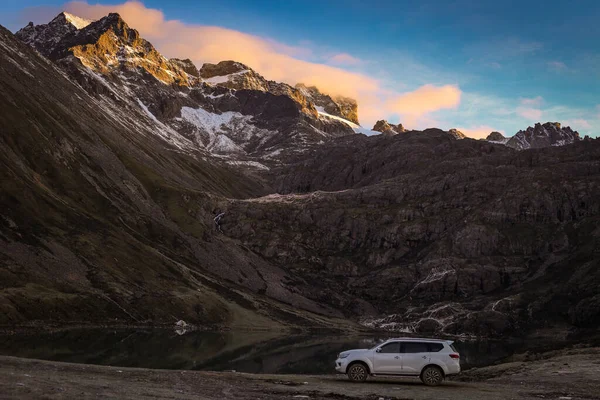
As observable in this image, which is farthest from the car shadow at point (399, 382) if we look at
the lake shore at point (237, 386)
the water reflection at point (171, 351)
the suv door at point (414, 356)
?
the water reflection at point (171, 351)

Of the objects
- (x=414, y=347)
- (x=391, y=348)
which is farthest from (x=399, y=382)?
(x=414, y=347)

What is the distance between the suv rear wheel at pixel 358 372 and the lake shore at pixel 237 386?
2.45 feet

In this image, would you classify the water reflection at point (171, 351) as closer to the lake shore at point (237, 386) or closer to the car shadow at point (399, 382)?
the lake shore at point (237, 386)

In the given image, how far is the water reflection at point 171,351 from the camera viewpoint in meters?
73.9

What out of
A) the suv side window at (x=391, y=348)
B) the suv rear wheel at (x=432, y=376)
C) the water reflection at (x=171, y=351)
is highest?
the suv side window at (x=391, y=348)

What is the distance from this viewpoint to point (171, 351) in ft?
307

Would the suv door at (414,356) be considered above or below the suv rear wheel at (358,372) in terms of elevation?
above

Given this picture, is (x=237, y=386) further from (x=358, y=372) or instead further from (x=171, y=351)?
(x=171, y=351)

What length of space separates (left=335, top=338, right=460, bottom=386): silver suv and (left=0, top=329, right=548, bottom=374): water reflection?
33633 millimetres

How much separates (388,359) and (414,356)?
1925mm

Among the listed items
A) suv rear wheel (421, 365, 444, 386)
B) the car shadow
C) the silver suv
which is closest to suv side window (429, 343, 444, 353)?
the silver suv

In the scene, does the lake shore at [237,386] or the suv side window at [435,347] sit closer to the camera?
the lake shore at [237,386]

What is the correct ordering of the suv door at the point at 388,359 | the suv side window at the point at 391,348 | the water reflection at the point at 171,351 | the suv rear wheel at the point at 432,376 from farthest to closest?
1. the water reflection at the point at 171,351
2. the suv side window at the point at 391,348
3. the suv door at the point at 388,359
4. the suv rear wheel at the point at 432,376

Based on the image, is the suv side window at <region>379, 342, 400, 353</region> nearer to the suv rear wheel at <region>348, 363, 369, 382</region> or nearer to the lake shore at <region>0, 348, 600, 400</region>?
the suv rear wheel at <region>348, 363, 369, 382</region>
